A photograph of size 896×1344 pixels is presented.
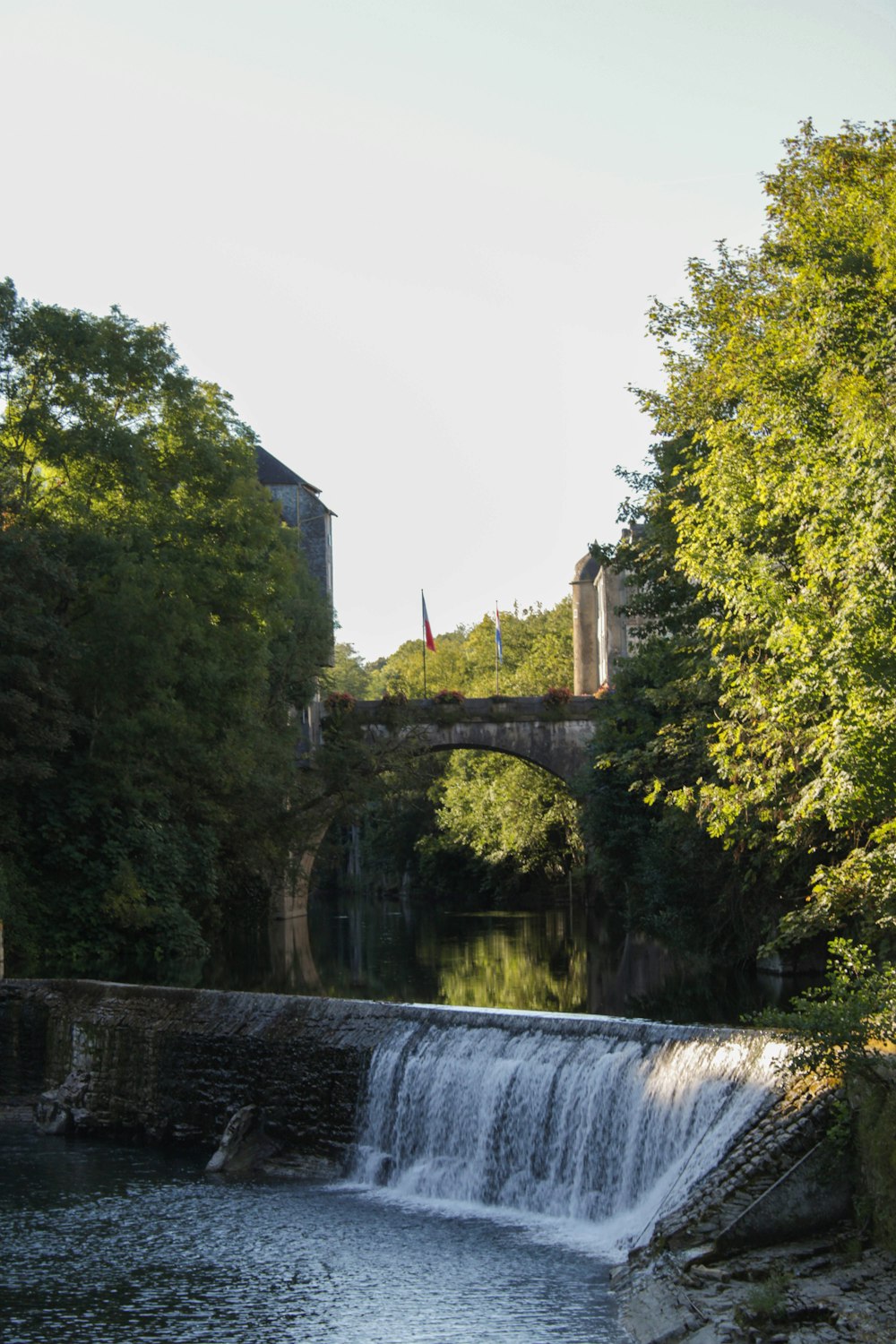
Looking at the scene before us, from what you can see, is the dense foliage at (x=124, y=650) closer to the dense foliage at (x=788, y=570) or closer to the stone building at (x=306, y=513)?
the dense foliage at (x=788, y=570)

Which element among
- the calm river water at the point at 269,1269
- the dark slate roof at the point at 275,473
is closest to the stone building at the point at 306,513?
the dark slate roof at the point at 275,473

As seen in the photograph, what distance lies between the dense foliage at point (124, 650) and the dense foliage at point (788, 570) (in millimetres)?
8626

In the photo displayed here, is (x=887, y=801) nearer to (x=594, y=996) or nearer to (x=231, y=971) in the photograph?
(x=594, y=996)

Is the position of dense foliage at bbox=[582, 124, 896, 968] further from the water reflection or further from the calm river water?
the calm river water

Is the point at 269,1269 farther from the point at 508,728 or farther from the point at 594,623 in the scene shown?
the point at 594,623

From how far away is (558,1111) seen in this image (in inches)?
563

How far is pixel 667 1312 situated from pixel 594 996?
45.8 ft

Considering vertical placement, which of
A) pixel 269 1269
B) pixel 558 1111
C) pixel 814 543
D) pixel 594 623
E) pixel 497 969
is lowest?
pixel 269 1269

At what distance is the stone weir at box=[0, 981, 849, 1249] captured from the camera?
42.5ft

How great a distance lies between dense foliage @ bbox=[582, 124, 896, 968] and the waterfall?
329 centimetres

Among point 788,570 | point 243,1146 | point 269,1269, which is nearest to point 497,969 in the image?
point 788,570

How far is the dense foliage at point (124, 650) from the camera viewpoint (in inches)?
1024

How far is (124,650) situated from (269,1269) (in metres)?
17.5

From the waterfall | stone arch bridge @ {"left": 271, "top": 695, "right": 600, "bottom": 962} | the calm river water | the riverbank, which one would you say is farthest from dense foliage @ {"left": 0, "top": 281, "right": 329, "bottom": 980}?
the riverbank
